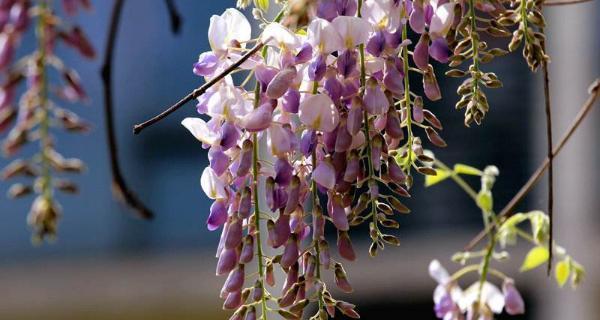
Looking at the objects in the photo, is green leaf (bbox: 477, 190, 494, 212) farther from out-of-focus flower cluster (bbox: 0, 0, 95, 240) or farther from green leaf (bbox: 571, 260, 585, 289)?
out-of-focus flower cluster (bbox: 0, 0, 95, 240)

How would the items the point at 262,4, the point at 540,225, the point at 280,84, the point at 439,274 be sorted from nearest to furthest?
the point at 280,84, the point at 262,4, the point at 540,225, the point at 439,274

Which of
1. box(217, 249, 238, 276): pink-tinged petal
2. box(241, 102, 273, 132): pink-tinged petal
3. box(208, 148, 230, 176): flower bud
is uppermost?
box(241, 102, 273, 132): pink-tinged petal

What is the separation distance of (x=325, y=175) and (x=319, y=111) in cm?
4

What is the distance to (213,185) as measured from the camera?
1.93 feet

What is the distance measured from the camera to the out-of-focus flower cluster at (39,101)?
437 mm

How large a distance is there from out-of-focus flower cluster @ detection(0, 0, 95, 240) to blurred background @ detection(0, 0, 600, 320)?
2831 mm

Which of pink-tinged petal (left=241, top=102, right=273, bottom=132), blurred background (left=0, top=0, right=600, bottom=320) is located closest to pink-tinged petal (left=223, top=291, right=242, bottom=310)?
pink-tinged petal (left=241, top=102, right=273, bottom=132)

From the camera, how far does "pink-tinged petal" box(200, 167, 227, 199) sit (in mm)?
585

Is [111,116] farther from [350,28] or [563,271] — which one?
[563,271]

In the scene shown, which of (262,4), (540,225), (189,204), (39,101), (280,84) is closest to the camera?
(39,101)

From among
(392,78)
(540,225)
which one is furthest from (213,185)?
(540,225)

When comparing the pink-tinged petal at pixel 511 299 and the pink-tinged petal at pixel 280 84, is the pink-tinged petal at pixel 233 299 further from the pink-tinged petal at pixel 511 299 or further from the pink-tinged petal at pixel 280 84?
the pink-tinged petal at pixel 511 299

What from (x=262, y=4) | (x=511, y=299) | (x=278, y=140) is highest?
(x=262, y=4)

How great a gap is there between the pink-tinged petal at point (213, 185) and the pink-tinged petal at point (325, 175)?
0.06 meters
